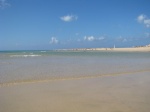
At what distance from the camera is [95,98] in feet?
21.1

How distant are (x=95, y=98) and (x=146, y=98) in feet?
4.71

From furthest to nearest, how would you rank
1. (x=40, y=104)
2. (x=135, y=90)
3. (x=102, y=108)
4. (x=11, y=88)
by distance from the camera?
(x=11, y=88) < (x=135, y=90) < (x=40, y=104) < (x=102, y=108)

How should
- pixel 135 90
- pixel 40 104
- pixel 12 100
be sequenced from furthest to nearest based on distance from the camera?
pixel 135 90 < pixel 12 100 < pixel 40 104

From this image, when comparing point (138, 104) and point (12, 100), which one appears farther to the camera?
point (12, 100)

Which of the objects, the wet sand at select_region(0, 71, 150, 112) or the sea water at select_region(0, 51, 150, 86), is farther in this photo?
the sea water at select_region(0, 51, 150, 86)

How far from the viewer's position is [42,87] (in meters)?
8.26

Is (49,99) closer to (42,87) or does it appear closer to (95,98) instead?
(95,98)

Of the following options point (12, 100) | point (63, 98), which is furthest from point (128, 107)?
point (12, 100)

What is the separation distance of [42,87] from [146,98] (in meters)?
3.82

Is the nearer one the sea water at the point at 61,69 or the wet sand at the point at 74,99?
the wet sand at the point at 74,99

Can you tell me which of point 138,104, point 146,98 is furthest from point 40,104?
point 146,98

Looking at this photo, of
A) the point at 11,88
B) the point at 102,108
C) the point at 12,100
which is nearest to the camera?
the point at 102,108

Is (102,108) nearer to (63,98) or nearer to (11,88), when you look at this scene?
(63,98)

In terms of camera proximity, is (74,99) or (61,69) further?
(61,69)
